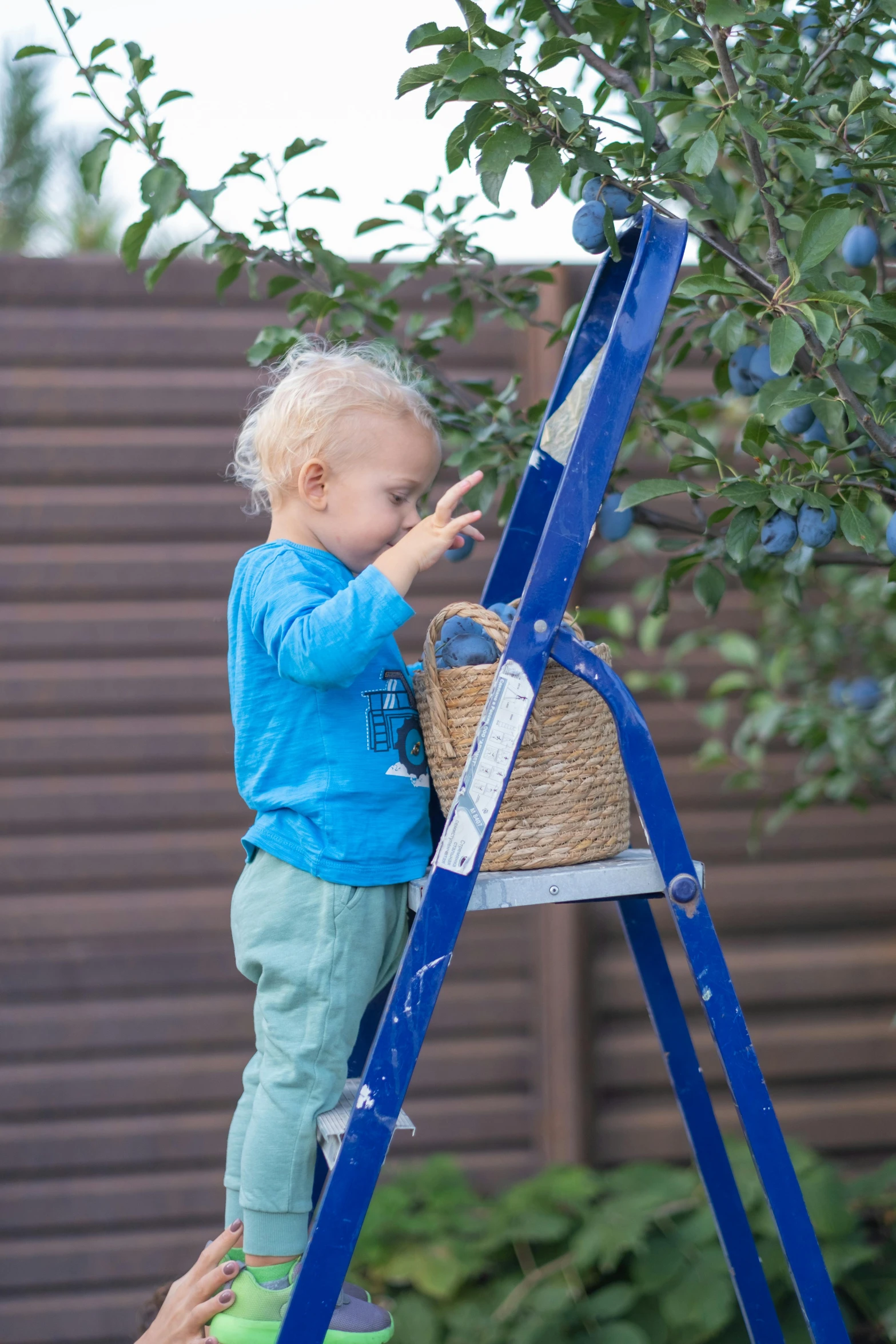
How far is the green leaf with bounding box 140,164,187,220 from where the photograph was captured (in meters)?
1.50

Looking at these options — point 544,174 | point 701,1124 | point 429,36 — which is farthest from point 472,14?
point 701,1124

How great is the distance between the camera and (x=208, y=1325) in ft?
4.38

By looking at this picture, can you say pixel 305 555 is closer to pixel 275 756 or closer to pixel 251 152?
pixel 275 756

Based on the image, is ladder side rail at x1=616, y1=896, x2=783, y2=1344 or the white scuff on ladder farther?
ladder side rail at x1=616, y1=896, x2=783, y2=1344

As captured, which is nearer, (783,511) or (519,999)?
(783,511)

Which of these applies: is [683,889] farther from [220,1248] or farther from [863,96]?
[863,96]

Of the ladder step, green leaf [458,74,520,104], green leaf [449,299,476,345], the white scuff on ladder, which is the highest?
green leaf [458,74,520,104]

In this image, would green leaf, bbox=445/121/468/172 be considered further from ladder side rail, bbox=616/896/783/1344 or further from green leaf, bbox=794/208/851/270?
ladder side rail, bbox=616/896/783/1344

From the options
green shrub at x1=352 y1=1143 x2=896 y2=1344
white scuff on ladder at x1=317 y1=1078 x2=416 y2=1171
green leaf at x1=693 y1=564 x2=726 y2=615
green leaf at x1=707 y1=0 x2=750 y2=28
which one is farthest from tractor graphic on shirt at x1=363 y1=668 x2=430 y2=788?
green shrub at x1=352 y1=1143 x2=896 y2=1344

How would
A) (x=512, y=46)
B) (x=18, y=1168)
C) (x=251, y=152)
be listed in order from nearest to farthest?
(x=512, y=46), (x=251, y=152), (x=18, y=1168)

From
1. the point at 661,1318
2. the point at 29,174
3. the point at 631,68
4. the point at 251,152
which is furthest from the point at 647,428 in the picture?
the point at 29,174

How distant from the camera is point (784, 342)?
3.86 feet

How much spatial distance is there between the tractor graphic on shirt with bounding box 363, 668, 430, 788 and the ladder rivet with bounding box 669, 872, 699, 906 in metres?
0.31

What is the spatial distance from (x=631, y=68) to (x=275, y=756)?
1057 mm
